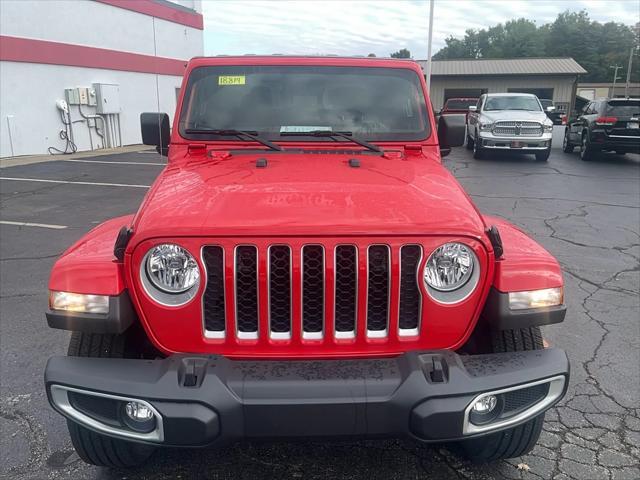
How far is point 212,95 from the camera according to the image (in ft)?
11.7

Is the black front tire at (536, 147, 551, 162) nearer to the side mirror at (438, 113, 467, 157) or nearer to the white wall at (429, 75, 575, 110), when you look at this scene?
the side mirror at (438, 113, 467, 157)

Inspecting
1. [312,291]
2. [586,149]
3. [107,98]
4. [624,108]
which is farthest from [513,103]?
[312,291]

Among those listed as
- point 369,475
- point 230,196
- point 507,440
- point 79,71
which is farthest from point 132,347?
point 79,71

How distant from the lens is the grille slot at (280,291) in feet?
6.95

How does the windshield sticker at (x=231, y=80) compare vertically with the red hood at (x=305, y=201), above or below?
above

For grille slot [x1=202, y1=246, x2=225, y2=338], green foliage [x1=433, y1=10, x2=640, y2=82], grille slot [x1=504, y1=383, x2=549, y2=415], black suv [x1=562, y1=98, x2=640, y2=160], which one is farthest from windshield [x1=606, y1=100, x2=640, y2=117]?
green foliage [x1=433, y1=10, x2=640, y2=82]

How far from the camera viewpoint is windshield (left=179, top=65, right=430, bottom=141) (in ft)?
11.4

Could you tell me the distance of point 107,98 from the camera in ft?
57.8

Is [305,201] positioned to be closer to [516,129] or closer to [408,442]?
[408,442]

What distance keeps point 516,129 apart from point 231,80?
12.6m

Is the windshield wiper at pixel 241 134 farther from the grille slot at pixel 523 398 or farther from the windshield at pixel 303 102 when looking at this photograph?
the grille slot at pixel 523 398

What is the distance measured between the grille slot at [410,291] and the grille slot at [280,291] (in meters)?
0.45

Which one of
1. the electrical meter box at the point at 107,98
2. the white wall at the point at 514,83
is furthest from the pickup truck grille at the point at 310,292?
the white wall at the point at 514,83

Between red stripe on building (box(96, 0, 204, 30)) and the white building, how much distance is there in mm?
35
